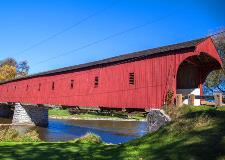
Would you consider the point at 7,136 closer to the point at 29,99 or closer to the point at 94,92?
the point at 94,92

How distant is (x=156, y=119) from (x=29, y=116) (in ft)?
101

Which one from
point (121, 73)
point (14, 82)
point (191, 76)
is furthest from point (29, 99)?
point (191, 76)

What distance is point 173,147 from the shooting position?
1037cm

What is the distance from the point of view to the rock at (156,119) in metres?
19.0

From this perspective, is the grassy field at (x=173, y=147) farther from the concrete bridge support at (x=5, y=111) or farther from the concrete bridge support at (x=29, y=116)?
A: the concrete bridge support at (x=5, y=111)

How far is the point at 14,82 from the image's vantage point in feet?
159

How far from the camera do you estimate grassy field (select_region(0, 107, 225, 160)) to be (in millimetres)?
9523

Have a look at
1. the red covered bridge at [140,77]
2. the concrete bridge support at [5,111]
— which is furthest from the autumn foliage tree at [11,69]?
the red covered bridge at [140,77]

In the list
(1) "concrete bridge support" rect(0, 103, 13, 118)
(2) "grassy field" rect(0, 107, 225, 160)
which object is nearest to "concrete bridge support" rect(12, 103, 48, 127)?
(1) "concrete bridge support" rect(0, 103, 13, 118)

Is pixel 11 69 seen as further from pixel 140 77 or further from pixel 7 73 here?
pixel 140 77

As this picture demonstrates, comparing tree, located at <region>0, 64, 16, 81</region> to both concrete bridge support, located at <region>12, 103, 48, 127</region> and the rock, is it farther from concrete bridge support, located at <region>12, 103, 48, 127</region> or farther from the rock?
the rock

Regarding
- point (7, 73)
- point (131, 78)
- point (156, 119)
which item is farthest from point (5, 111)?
point (156, 119)

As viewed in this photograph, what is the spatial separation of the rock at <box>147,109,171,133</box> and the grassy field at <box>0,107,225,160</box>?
18.7 feet

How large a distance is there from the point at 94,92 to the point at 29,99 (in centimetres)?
1661
